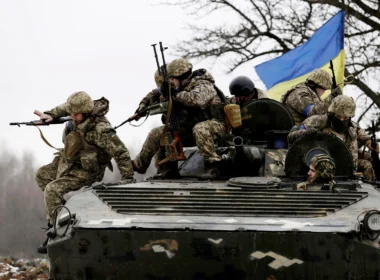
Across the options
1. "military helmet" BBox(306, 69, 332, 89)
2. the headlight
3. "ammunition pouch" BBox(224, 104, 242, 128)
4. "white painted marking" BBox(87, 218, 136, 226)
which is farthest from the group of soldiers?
the headlight

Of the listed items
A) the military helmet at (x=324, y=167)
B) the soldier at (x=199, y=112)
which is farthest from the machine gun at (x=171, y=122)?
the military helmet at (x=324, y=167)

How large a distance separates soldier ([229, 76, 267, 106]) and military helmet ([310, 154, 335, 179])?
86.9 inches

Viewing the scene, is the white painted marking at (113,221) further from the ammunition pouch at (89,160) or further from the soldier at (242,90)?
the soldier at (242,90)

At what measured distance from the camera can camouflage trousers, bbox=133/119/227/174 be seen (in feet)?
40.6

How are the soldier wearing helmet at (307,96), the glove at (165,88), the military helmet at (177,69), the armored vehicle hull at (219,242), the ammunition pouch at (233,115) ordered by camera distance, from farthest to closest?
the soldier wearing helmet at (307,96)
the military helmet at (177,69)
the ammunition pouch at (233,115)
the glove at (165,88)
the armored vehicle hull at (219,242)

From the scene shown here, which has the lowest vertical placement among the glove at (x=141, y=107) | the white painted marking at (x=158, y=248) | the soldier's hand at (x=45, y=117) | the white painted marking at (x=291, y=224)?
the white painted marking at (x=158, y=248)

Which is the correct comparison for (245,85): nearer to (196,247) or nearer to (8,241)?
(196,247)

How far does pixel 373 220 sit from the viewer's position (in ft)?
31.9

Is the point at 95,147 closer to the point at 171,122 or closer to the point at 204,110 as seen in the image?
the point at 171,122

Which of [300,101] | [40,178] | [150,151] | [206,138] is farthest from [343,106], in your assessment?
[40,178]

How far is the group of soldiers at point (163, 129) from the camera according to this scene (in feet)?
40.9

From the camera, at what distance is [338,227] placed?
9.73 meters

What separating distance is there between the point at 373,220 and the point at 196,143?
3215 mm

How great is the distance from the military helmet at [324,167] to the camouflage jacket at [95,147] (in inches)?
110
